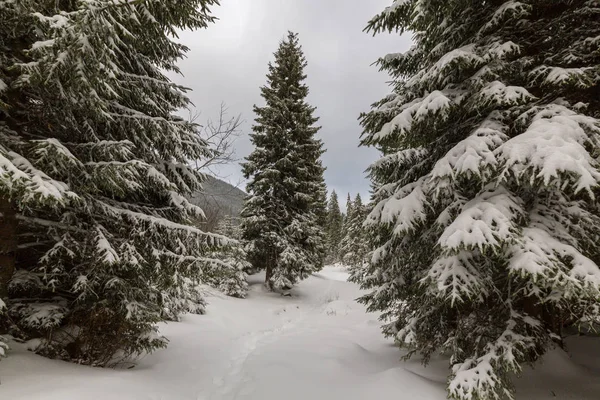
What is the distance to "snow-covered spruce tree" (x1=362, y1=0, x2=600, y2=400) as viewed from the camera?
3359 millimetres

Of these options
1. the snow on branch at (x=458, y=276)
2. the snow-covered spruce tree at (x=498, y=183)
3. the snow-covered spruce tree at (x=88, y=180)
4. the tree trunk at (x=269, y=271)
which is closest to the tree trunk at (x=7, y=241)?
the snow-covered spruce tree at (x=88, y=180)

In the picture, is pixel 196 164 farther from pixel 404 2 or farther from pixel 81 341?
pixel 404 2

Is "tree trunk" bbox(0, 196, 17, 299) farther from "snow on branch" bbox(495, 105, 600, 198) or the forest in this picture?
"snow on branch" bbox(495, 105, 600, 198)

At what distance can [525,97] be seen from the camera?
398cm

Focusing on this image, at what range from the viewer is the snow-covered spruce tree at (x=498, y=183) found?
3359 millimetres

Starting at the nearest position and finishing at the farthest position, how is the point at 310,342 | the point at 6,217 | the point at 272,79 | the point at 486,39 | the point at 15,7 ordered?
the point at 15,7
the point at 6,217
the point at 486,39
the point at 310,342
the point at 272,79

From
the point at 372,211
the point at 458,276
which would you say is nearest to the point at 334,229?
the point at 372,211

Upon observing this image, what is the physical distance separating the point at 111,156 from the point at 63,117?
3.39 feet

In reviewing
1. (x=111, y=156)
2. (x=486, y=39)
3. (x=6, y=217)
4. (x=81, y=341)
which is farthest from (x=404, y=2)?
(x=81, y=341)

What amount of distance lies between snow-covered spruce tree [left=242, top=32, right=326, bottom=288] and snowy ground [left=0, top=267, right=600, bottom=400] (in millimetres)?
7306

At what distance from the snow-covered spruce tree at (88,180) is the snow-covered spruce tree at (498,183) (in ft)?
12.3

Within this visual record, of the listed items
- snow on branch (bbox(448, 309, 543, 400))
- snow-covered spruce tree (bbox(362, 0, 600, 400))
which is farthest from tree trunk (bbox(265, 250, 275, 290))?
snow on branch (bbox(448, 309, 543, 400))

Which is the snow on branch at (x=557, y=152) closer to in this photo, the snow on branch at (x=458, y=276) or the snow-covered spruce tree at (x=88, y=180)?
the snow on branch at (x=458, y=276)

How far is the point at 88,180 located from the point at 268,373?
4.46m
